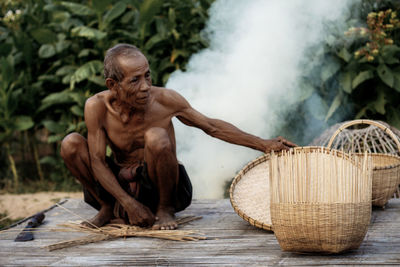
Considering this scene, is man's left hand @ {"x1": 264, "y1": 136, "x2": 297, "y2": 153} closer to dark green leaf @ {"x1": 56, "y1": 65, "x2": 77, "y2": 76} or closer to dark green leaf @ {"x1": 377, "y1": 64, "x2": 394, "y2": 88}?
dark green leaf @ {"x1": 377, "y1": 64, "x2": 394, "y2": 88}

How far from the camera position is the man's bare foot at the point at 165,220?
315 centimetres

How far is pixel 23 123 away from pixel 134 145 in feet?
10.1

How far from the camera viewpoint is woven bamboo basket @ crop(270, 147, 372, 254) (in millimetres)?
2424

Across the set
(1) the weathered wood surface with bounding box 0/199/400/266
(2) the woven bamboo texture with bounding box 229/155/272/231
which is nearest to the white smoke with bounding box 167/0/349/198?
(2) the woven bamboo texture with bounding box 229/155/272/231

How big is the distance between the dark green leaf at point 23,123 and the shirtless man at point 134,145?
2772 mm

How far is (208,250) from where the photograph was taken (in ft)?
8.99

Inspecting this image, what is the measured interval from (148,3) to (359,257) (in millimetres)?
3755

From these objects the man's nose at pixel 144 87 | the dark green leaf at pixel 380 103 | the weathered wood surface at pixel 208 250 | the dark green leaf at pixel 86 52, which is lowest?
the weathered wood surface at pixel 208 250

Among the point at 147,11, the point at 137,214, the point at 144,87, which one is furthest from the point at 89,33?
the point at 137,214

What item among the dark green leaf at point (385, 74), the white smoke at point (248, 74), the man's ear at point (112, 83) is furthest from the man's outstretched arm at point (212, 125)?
the dark green leaf at point (385, 74)

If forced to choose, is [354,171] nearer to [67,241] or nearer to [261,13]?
[67,241]

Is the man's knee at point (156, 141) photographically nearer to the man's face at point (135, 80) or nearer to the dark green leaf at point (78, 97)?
the man's face at point (135, 80)

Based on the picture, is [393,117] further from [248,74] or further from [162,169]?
[162,169]

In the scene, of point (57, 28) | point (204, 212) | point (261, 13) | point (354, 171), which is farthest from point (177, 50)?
point (354, 171)
